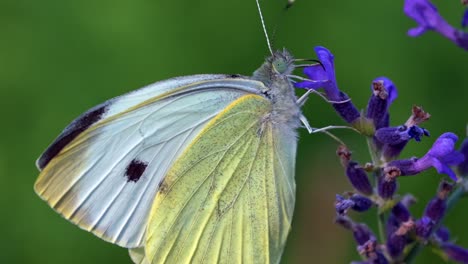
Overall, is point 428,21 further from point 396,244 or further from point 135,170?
point 135,170

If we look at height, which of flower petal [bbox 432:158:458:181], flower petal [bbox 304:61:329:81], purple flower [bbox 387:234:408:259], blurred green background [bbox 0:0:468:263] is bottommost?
purple flower [bbox 387:234:408:259]

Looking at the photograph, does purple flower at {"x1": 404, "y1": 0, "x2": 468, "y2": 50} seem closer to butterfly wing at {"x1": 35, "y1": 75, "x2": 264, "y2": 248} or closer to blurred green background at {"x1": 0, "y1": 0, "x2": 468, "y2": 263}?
butterfly wing at {"x1": 35, "y1": 75, "x2": 264, "y2": 248}

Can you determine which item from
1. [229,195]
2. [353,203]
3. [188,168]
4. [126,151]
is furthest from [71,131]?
[353,203]

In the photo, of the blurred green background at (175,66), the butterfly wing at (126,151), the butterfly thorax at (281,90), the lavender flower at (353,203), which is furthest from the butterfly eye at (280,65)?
the blurred green background at (175,66)

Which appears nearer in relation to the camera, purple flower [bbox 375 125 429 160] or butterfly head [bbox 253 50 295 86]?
purple flower [bbox 375 125 429 160]

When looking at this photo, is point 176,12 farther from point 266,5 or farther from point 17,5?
point 17,5

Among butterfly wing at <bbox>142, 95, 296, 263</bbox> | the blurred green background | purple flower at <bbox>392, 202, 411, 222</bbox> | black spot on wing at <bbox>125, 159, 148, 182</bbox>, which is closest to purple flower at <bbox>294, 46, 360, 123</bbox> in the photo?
butterfly wing at <bbox>142, 95, 296, 263</bbox>
